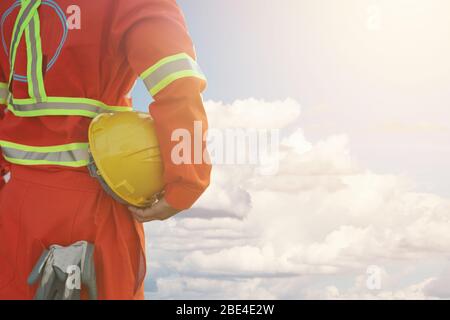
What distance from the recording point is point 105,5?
4266 mm

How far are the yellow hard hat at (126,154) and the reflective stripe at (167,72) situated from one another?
232 mm

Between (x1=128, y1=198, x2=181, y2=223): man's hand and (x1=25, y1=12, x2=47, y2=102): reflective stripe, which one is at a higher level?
(x1=25, y1=12, x2=47, y2=102): reflective stripe

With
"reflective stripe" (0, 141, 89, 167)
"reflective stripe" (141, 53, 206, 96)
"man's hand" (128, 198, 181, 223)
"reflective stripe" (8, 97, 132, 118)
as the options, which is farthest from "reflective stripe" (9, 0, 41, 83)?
"man's hand" (128, 198, 181, 223)

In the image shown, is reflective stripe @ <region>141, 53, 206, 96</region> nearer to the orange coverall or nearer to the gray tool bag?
the orange coverall

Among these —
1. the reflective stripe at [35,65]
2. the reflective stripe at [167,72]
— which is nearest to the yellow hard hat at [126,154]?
the reflective stripe at [167,72]

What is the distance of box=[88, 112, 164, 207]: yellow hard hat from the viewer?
4.16m

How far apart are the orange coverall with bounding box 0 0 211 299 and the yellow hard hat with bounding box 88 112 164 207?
0.09 metres

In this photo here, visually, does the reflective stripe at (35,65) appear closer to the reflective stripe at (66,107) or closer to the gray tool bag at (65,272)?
the reflective stripe at (66,107)

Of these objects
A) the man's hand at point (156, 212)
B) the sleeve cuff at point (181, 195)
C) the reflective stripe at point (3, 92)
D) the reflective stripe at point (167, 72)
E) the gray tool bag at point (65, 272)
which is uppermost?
the reflective stripe at point (3, 92)

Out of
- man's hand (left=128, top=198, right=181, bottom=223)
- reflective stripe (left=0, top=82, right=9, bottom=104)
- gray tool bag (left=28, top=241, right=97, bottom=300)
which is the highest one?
reflective stripe (left=0, top=82, right=9, bottom=104)

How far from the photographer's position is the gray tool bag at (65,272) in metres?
4.11

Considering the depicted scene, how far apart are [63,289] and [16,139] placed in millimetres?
939

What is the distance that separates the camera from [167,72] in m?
4.07

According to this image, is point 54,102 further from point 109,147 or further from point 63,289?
point 63,289
